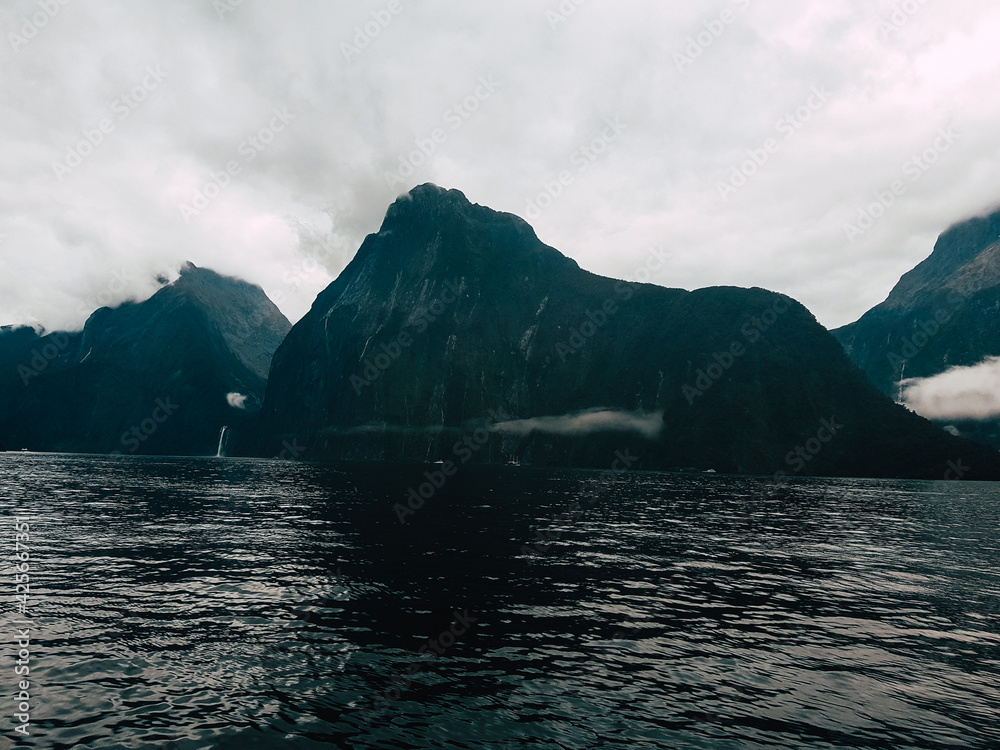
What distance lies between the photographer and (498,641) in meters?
19.3

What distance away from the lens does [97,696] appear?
14.3 meters

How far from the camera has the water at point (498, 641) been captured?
13242mm

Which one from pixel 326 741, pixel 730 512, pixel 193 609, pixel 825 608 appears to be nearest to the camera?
pixel 326 741

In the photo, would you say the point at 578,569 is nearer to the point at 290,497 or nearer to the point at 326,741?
the point at 326,741

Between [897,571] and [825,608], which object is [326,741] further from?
[897,571]

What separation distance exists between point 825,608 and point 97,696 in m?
27.8

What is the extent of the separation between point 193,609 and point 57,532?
25725 millimetres

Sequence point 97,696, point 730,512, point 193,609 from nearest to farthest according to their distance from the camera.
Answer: point 97,696 → point 193,609 → point 730,512

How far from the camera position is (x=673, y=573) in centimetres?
3100

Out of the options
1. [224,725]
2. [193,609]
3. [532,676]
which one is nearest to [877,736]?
Result: [532,676]

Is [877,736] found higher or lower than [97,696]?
higher

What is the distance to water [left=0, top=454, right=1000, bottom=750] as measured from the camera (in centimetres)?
1324

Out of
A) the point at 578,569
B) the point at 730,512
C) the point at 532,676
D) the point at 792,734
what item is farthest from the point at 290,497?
the point at 792,734

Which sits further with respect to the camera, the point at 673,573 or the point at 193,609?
the point at 673,573
